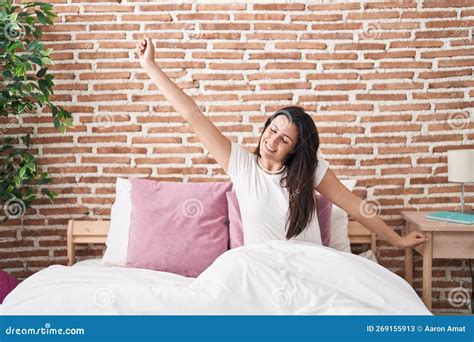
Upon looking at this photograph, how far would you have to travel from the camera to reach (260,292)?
1.63 metres

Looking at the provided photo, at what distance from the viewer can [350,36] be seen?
2.75 metres

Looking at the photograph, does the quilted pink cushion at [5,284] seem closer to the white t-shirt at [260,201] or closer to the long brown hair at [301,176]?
the white t-shirt at [260,201]

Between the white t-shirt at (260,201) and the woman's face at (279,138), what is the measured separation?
4.0 inches

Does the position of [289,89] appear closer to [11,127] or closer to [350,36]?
[350,36]

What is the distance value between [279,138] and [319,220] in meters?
0.55

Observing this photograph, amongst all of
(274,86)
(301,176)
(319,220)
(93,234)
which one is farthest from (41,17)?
(319,220)

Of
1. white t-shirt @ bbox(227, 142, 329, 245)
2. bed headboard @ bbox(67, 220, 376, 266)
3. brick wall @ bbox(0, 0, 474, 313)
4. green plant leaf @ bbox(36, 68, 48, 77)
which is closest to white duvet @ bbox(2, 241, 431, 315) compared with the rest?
white t-shirt @ bbox(227, 142, 329, 245)

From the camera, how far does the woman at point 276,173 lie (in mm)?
2115

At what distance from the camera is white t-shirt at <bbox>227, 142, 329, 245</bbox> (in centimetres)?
213

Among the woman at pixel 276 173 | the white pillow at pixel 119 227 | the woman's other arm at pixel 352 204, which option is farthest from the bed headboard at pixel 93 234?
the woman at pixel 276 173

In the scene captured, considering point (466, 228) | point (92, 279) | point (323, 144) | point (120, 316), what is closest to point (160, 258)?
point (92, 279)

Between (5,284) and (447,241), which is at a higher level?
(447,241)

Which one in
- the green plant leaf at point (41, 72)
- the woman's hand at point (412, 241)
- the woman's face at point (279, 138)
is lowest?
the woman's hand at point (412, 241)

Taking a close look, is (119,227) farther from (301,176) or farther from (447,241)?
(447,241)
